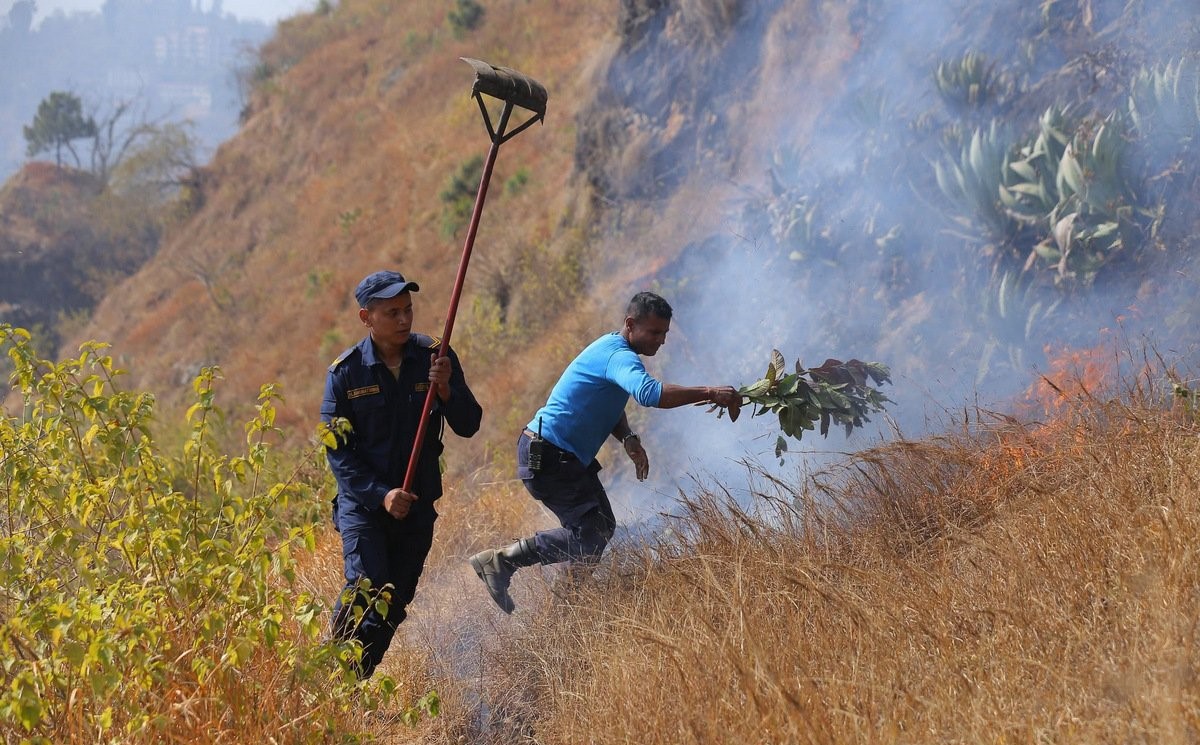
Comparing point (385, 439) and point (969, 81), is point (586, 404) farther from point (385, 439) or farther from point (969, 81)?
point (969, 81)

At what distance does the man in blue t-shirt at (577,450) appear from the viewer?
15.8 feet

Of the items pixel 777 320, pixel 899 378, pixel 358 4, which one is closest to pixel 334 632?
pixel 899 378

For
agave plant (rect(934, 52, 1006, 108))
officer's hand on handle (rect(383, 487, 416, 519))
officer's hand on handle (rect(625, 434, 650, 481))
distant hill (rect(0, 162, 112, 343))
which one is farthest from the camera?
distant hill (rect(0, 162, 112, 343))

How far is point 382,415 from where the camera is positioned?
4344mm

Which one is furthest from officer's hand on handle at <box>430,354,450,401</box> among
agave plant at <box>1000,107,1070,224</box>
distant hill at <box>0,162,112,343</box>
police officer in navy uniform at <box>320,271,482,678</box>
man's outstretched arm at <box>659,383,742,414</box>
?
distant hill at <box>0,162,112,343</box>

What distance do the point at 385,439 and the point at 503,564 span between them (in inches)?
37.7

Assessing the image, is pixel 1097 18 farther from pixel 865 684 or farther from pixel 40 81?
pixel 40 81

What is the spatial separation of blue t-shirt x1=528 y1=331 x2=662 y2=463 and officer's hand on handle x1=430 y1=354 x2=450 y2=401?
1.87ft

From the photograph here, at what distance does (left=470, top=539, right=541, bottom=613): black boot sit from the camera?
194 inches

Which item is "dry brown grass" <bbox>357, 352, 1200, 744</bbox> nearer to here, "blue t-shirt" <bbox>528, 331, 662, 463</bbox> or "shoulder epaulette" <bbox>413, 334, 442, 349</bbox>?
"blue t-shirt" <bbox>528, 331, 662, 463</bbox>

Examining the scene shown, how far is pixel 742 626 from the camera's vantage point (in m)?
3.26

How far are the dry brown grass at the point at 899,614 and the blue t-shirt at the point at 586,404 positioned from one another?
20.6 inches

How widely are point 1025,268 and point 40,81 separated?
191510mm

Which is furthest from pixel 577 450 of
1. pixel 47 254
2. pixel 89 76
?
pixel 89 76
